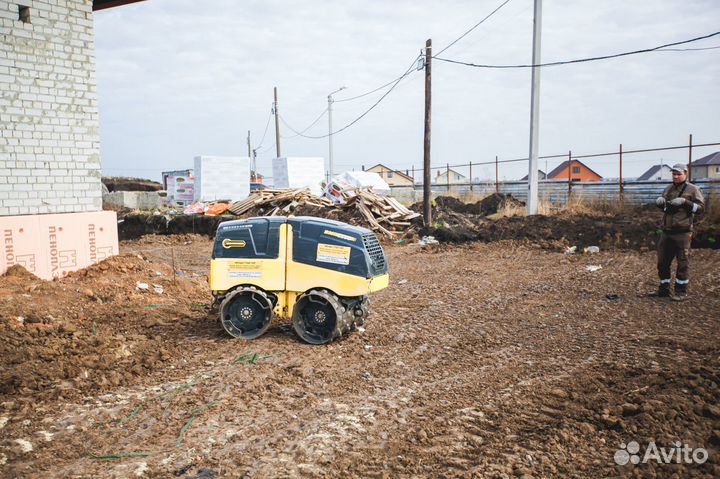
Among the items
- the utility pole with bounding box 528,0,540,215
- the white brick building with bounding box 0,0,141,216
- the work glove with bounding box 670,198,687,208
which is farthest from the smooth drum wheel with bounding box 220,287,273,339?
the utility pole with bounding box 528,0,540,215

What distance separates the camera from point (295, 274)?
679 cm

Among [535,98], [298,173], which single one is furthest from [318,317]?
[298,173]

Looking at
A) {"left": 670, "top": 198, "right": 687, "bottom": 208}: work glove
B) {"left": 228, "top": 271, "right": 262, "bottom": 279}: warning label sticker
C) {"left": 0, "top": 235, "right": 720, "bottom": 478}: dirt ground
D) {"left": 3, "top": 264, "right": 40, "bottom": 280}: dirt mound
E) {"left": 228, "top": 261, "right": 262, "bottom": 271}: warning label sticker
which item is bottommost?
{"left": 0, "top": 235, "right": 720, "bottom": 478}: dirt ground

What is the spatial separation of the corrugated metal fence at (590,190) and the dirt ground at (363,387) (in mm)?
9974

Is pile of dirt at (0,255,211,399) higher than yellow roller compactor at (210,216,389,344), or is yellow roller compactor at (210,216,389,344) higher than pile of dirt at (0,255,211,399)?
yellow roller compactor at (210,216,389,344)

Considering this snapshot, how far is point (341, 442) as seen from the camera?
4207mm

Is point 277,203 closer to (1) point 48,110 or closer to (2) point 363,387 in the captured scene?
(1) point 48,110

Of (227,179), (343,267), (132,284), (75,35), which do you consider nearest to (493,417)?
(343,267)

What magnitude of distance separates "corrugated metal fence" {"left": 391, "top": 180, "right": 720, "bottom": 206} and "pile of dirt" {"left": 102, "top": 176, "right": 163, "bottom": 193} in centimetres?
2329

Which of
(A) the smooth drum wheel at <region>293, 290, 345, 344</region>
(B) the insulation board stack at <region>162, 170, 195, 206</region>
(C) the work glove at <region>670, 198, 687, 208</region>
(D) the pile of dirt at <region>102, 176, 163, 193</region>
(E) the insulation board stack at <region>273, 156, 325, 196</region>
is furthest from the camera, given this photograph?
(D) the pile of dirt at <region>102, 176, 163, 193</region>

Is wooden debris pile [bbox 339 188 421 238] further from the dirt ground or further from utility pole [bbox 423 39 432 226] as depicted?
the dirt ground

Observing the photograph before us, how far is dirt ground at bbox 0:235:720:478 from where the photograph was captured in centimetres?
391

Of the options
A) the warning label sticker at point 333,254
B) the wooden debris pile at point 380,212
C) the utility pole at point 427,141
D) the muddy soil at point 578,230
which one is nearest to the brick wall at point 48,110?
the warning label sticker at point 333,254

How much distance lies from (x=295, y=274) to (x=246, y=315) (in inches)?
32.7
